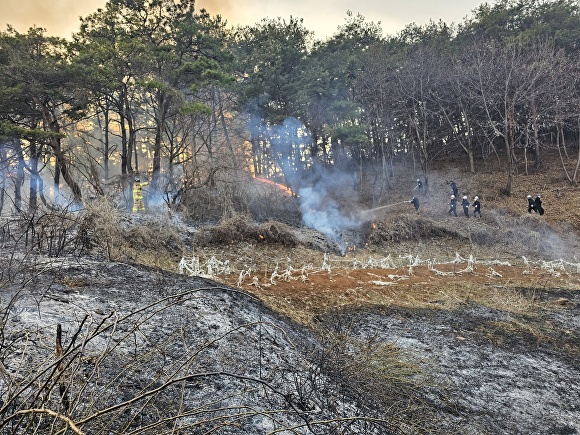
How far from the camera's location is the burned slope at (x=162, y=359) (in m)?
2.31

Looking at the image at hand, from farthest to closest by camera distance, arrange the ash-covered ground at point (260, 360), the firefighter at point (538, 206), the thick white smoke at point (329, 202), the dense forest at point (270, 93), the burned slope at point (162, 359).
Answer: the thick white smoke at point (329, 202) → the firefighter at point (538, 206) → the dense forest at point (270, 93) → the ash-covered ground at point (260, 360) → the burned slope at point (162, 359)

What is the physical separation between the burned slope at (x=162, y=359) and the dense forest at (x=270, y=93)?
855 cm

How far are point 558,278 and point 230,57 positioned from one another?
60.4ft

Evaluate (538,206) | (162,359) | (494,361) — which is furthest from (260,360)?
(538,206)

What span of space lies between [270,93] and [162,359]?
24.8 meters

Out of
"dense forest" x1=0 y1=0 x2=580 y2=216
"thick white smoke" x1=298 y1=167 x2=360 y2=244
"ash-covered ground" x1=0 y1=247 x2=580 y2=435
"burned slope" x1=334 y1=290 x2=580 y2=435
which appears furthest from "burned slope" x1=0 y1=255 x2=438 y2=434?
"thick white smoke" x1=298 y1=167 x2=360 y2=244

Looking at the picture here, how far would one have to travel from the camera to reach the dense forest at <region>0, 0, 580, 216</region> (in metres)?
15.4

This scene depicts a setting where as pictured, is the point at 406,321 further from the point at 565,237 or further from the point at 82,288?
the point at 565,237

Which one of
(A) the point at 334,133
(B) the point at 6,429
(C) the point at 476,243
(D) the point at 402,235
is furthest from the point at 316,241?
(B) the point at 6,429

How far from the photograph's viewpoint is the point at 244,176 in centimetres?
1967

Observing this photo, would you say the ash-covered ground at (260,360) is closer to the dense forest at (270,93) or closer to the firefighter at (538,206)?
the dense forest at (270,93)

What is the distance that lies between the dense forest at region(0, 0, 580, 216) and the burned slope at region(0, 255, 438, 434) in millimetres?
8545

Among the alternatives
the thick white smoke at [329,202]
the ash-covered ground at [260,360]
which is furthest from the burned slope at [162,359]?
the thick white smoke at [329,202]

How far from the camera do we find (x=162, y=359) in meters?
3.86
